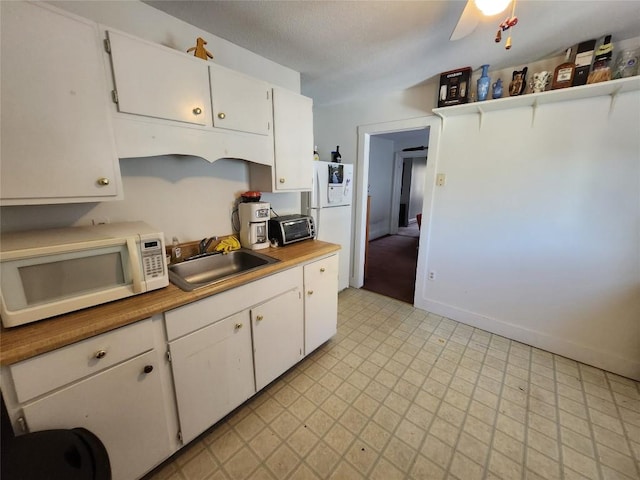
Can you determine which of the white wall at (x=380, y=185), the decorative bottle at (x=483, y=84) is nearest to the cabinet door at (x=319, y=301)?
the decorative bottle at (x=483, y=84)

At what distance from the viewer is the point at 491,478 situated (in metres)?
1.29

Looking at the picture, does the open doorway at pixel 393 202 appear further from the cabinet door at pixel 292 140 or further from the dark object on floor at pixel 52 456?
the dark object on floor at pixel 52 456

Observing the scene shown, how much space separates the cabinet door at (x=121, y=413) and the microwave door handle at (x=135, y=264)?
306 millimetres

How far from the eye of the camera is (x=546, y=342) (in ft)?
7.36

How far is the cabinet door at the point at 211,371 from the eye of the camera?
1279 millimetres

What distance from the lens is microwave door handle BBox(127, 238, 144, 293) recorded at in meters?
1.13

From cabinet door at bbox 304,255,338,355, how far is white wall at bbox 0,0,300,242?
792 millimetres

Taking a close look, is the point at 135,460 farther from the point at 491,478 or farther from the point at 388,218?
the point at 388,218

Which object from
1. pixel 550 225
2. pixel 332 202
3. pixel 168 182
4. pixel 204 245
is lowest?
pixel 204 245

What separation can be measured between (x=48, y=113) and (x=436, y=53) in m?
2.38

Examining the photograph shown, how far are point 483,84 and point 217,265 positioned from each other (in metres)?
2.60

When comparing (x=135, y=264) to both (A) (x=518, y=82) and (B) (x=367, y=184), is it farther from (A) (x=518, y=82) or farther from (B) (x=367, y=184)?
(A) (x=518, y=82)

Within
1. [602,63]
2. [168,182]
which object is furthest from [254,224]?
[602,63]

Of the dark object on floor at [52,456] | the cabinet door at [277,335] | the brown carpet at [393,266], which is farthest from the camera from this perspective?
the brown carpet at [393,266]
